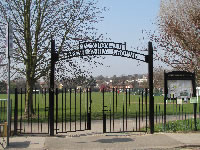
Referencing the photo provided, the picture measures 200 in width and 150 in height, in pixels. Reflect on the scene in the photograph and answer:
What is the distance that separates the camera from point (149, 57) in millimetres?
12523

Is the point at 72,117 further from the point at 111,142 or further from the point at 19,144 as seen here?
the point at 19,144

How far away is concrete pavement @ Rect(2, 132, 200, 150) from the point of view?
9.90 metres

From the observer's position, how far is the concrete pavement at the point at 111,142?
390 inches

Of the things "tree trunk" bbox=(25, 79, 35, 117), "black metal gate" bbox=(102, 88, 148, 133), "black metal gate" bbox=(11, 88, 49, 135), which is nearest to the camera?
"black metal gate" bbox=(11, 88, 49, 135)

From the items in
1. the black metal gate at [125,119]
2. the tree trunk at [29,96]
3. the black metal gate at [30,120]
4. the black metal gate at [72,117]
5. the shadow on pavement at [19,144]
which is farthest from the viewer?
the tree trunk at [29,96]

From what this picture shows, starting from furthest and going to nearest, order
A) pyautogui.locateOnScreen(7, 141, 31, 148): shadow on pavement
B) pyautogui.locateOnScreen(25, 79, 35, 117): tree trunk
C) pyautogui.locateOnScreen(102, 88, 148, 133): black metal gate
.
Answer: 1. pyautogui.locateOnScreen(25, 79, 35, 117): tree trunk
2. pyautogui.locateOnScreen(102, 88, 148, 133): black metal gate
3. pyautogui.locateOnScreen(7, 141, 31, 148): shadow on pavement

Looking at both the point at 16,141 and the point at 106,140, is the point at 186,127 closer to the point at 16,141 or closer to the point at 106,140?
the point at 106,140

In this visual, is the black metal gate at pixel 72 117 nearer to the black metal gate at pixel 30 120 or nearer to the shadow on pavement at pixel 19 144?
the black metal gate at pixel 30 120

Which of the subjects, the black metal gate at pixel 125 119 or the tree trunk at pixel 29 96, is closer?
the black metal gate at pixel 125 119

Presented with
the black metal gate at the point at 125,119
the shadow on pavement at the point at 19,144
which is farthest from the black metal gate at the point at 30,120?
the black metal gate at the point at 125,119

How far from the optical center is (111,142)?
10578mm

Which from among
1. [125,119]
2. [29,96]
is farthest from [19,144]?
[29,96]

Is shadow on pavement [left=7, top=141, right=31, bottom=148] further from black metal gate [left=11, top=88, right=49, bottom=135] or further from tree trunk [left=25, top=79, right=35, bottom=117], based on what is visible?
tree trunk [left=25, top=79, right=35, bottom=117]

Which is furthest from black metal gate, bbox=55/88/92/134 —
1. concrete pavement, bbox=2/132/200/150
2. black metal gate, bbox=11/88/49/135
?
concrete pavement, bbox=2/132/200/150
